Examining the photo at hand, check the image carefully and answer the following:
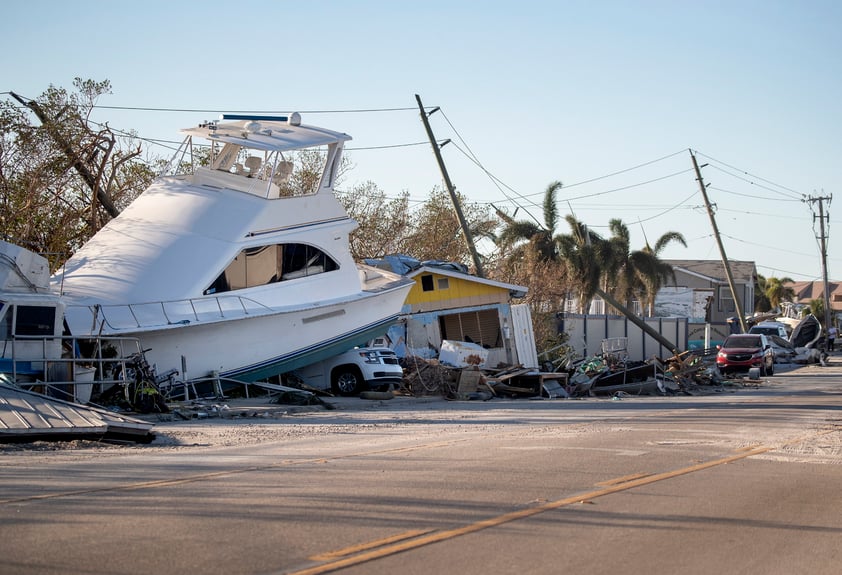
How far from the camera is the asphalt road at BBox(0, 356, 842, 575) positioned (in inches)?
249

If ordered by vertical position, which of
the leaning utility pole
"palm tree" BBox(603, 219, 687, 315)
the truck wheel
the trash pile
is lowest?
the trash pile

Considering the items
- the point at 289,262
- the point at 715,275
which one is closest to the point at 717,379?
the point at 289,262

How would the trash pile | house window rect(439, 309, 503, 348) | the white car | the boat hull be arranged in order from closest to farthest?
the boat hull, the white car, the trash pile, house window rect(439, 309, 503, 348)

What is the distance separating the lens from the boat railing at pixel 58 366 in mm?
17422

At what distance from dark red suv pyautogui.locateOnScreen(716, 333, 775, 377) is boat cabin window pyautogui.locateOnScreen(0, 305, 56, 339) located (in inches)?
1169

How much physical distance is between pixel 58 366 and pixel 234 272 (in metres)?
5.64

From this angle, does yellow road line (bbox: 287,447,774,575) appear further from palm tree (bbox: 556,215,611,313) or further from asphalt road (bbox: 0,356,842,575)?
palm tree (bbox: 556,215,611,313)

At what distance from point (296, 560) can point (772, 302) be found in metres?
121

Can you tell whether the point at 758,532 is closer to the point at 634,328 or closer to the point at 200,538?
the point at 200,538

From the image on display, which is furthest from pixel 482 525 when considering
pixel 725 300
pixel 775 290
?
pixel 775 290

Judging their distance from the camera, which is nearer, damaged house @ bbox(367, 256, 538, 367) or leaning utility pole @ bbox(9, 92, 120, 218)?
leaning utility pole @ bbox(9, 92, 120, 218)

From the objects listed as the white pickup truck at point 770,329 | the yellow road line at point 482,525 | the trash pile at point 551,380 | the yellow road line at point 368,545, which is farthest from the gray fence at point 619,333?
the yellow road line at point 368,545

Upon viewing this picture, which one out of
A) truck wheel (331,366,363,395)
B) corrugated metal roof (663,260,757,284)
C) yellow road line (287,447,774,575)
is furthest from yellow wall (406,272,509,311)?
corrugated metal roof (663,260,757,284)

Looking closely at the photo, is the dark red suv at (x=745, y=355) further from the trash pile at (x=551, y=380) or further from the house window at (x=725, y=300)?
the house window at (x=725, y=300)
